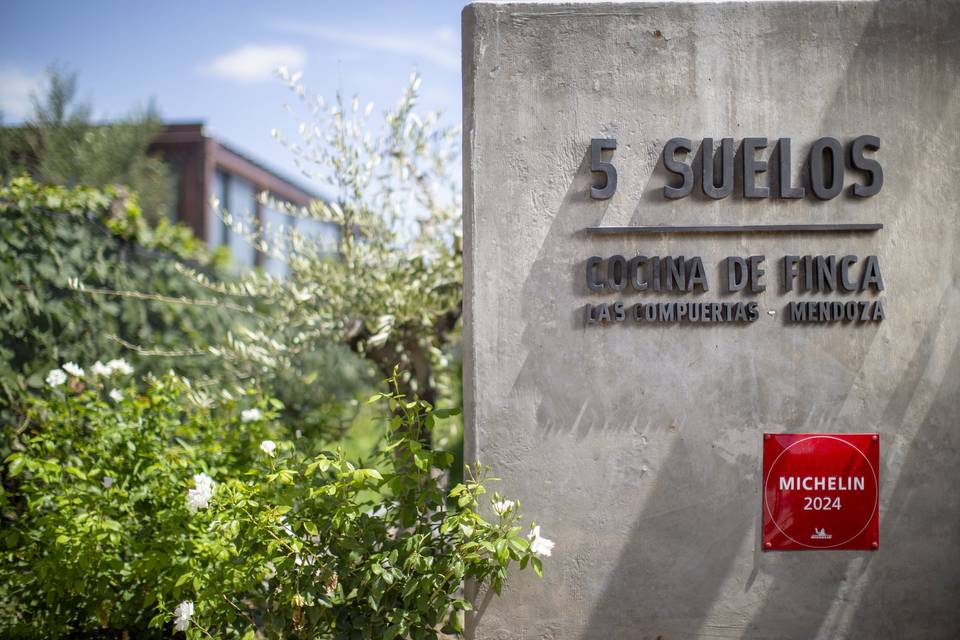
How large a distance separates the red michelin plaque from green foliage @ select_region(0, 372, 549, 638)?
1130 mm

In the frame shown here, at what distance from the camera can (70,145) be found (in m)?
11.3

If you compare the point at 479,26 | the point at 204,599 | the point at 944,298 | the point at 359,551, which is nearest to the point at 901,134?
the point at 944,298

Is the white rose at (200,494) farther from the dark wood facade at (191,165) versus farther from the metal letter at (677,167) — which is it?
the dark wood facade at (191,165)

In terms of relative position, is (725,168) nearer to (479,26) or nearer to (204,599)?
(479,26)

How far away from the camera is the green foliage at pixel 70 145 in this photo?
10953 mm

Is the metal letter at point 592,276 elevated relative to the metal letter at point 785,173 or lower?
lower

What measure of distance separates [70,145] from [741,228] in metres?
11.4

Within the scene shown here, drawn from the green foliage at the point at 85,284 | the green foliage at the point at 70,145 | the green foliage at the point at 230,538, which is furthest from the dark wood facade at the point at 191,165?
the green foliage at the point at 230,538

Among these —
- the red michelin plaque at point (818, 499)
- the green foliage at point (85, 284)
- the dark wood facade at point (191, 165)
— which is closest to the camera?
the red michelin plaque at point (818, 499)

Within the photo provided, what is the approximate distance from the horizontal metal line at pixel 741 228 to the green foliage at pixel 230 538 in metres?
1.15

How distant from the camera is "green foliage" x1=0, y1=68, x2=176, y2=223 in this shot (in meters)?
11.0

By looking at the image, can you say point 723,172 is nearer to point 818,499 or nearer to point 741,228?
point 741,228

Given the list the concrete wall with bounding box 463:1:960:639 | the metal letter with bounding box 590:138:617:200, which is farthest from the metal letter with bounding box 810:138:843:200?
the metal letter with bounding box 590:138:617:200

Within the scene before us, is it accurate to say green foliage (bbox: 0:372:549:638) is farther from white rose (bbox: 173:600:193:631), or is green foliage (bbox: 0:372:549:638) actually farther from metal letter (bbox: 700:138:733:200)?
metal letter (bbox: 700:138:733:200)
